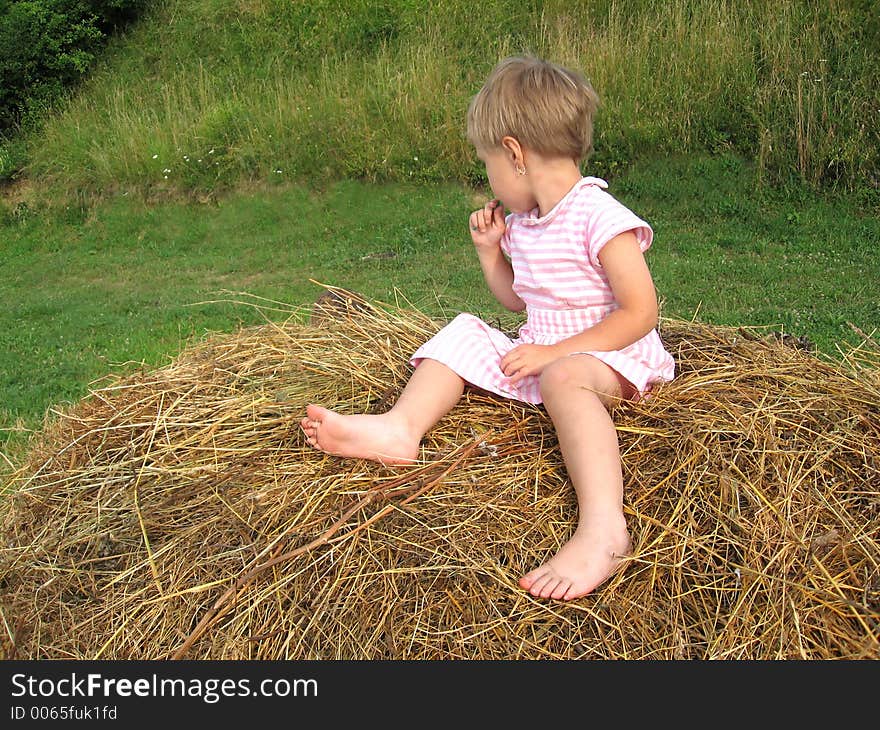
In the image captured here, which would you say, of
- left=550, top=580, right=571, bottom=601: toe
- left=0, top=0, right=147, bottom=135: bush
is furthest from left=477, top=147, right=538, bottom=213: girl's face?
left=0, top=0, right=147, bottom=135: bush

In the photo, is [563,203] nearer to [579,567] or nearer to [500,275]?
[500,275]

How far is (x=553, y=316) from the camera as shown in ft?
10.1

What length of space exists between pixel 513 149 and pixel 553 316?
0.55m

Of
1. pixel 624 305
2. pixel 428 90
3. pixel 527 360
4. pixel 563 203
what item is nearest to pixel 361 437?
pixel 527 360

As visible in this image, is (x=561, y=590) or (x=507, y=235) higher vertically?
(x=507, y=235)

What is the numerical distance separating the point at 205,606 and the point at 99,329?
5.02 m

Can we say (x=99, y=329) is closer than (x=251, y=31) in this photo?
Yes

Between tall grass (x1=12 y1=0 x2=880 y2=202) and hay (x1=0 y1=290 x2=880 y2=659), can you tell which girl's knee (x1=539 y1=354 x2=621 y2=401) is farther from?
tall grass (x1=12 y1=0 x2=880 y2=202)

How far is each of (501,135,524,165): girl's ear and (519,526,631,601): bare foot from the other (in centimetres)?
120

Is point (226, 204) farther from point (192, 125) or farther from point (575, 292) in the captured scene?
point (575, 292)

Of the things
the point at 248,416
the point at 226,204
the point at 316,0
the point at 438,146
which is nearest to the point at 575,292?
the point at 248,416

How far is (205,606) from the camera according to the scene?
2400 millimetres

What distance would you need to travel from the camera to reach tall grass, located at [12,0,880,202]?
26.8ft

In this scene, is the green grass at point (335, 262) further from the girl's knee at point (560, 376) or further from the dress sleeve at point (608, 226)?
the girl's knee at point (560, 376)
